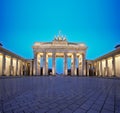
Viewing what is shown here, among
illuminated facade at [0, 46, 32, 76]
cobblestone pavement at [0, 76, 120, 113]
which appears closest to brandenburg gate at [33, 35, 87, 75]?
illuminated facade at [0, 46, 32, 76]

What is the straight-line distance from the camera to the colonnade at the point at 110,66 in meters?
42.3

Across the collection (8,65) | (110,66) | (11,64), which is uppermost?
(11,64)

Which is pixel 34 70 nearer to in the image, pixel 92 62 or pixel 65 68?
pixel 65 68

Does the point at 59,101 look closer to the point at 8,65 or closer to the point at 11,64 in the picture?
the point at 11,64

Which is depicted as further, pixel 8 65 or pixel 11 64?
pixel 8 65

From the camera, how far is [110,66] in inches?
1924

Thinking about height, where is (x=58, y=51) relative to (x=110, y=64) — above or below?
above

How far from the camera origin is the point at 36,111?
15.6 ft

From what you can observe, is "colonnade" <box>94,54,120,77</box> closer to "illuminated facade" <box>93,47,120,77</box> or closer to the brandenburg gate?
"illuminated facade" <box>93,47,120,77</box>

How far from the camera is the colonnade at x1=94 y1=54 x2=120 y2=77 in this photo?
42.3m

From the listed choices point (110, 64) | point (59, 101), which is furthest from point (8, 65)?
point (59, 101)

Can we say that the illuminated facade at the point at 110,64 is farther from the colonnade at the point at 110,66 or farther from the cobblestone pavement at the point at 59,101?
the cobblestone pavement at the point at 59,101

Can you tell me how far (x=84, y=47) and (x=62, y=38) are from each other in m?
10.5

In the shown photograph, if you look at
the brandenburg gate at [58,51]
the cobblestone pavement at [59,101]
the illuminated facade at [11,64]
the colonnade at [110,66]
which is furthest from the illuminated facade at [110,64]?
the cobblestone pavement at [59,101]
